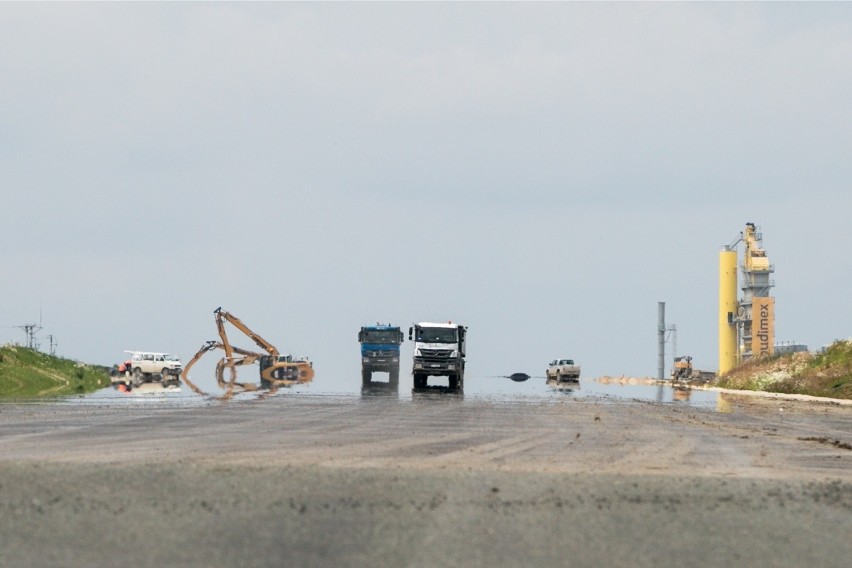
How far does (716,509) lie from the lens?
13.8m

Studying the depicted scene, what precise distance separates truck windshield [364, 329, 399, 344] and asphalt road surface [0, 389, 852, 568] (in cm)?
4972

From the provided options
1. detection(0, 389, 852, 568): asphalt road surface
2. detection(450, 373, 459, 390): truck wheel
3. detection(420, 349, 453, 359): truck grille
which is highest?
detection(420, 349, 453, 359): truck grille

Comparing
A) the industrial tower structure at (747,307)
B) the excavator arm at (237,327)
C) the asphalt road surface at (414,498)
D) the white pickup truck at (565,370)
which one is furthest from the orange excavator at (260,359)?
the asphalt road surface at (414,498)

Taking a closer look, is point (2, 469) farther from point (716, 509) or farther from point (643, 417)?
point (643, 417)

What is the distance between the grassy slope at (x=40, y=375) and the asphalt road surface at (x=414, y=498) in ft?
105

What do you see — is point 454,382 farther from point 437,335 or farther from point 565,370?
point 565,370

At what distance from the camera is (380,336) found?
7725cm

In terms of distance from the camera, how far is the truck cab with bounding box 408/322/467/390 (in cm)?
6378

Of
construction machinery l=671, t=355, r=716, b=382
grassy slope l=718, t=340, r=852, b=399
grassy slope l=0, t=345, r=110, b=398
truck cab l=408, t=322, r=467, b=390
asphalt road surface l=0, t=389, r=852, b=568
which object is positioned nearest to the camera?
asphalt road surface l=0, t=389, r=852, b=568

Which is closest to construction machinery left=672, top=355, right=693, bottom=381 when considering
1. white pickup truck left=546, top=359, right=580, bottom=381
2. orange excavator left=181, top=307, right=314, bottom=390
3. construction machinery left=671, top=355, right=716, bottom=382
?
construction machinery left=671, top=355, right=716, bottom=382

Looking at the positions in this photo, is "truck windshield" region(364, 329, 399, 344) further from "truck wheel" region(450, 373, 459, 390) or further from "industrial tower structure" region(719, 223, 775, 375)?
"industrial tower structure" region(719, 223, 775, 375)

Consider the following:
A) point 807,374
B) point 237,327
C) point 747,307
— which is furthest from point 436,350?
point 747,307

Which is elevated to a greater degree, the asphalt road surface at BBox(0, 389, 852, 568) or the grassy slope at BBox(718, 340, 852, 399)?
the grassy slope at BBox(718, 340, 852, 399)

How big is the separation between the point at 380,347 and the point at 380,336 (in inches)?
29.0
